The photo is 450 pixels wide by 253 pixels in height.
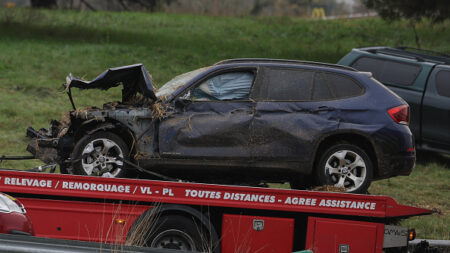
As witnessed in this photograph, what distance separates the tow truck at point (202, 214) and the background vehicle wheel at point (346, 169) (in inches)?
34.7

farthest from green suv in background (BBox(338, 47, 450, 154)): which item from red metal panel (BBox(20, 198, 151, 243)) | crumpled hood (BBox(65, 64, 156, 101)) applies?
red metal panel (BBox(20, 198, 151, 243))

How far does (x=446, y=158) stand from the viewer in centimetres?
1477

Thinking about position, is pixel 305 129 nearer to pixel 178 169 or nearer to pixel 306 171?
pixel 306 171

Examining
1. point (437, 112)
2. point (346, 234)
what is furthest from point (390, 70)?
point (346, 234)

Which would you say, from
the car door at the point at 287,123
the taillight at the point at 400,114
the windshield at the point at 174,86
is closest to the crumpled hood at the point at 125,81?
the windshield at the point at 174,86

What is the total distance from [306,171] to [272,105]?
853mm

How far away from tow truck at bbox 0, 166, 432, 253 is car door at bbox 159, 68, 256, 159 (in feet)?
3.18

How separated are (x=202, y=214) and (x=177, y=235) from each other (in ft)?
1.07

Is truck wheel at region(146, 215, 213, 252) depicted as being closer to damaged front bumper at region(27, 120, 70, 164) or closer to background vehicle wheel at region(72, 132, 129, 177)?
background vehicle wheel at region(72, 132, 129, 177)

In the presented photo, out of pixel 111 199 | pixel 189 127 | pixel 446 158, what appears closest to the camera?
pixel 111 199

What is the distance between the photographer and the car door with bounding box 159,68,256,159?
828 centimetres

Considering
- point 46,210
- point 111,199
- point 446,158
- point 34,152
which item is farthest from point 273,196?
point 446,158

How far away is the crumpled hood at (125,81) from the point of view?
8.45m

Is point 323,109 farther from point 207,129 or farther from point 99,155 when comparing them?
point 99,155
